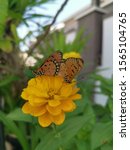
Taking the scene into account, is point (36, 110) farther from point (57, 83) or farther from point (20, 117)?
point (20, 117)

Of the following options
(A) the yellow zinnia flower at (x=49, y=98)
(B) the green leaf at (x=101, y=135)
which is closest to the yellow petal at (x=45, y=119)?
(A) the yellow zinnia flower at (x=49, y=98)

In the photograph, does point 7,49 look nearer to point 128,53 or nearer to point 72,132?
point 72,132

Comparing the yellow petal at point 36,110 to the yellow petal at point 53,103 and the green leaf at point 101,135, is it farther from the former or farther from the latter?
the green leaf at point 101,135

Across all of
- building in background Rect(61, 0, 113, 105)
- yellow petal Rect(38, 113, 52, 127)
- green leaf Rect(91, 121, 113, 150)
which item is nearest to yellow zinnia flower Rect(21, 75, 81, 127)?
yellow petal Rect(38, 113, 52, 127)

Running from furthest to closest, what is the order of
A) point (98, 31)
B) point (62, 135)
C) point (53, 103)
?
point (98, 31)
point (62, 135)
point (53, 103)

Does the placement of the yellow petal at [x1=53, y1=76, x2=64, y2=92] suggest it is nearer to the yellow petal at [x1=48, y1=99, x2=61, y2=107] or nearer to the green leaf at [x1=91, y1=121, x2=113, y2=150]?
the yellow petal at [x1=48, y1=99, x2=61, y2=107]

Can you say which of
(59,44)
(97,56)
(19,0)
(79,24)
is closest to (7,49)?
(19,0)

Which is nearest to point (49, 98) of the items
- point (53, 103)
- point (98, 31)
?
point (53, 103)
